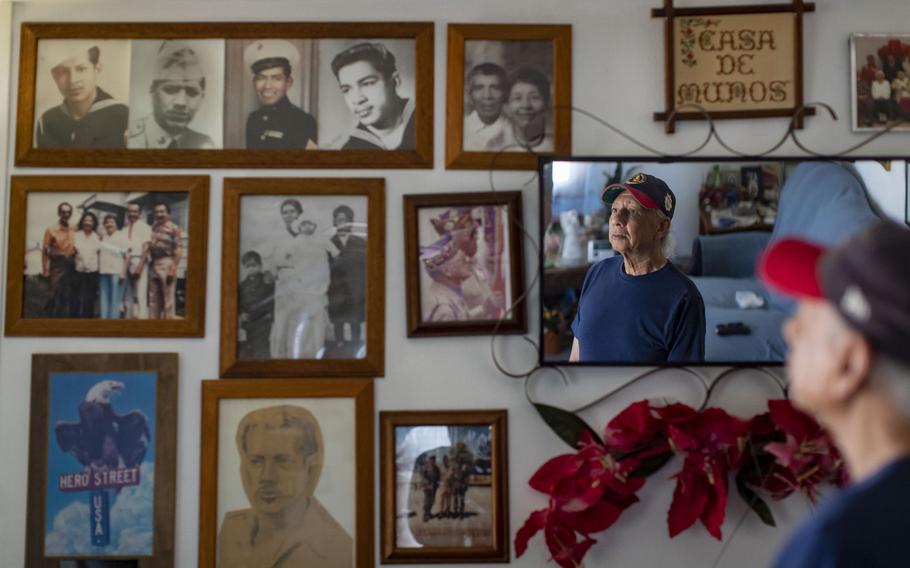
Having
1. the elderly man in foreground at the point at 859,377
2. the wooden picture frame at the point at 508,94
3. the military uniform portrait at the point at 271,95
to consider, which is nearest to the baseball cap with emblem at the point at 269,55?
the military uniform portrait at the point at 271,95

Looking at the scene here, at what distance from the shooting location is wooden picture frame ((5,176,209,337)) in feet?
7.99

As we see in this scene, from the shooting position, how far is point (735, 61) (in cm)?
248

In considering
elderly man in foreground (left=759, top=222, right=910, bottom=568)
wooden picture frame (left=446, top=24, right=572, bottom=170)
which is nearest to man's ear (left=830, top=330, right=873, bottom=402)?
elderly man in foreground (left=759, top=222, right=910, bottom=568)

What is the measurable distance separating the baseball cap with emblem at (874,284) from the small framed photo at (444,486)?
58.4 inches

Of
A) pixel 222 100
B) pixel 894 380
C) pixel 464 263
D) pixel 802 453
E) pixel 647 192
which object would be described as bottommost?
pixel 802 453

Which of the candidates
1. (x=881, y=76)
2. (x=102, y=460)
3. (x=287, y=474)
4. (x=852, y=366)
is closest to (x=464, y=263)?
(x=287, y=474)

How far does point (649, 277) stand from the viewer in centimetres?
238

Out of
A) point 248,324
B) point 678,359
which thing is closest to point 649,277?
point 678,359

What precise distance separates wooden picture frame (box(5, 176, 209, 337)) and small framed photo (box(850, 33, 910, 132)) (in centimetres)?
161

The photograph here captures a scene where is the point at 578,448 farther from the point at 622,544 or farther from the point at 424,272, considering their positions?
the point at 424,272

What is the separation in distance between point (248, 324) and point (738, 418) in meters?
1.18

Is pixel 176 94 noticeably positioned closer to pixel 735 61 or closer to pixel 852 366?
pixel 735 61

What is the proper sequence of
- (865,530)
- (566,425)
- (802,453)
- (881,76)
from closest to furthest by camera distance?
(865,530), (802,453), (566,425), (881,76)

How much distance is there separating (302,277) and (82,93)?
724 millimetres
